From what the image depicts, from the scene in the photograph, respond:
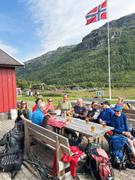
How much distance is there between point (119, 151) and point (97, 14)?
39.6ft

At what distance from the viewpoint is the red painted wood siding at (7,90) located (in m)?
9.23

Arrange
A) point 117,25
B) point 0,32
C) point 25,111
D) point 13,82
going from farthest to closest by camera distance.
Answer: point 117,25 → point 0,32 → point 13,82 → point 25,111

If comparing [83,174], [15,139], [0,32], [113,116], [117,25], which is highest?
[117,25]

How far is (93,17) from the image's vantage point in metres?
14.1

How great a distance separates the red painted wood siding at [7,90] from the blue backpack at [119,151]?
6.42 m

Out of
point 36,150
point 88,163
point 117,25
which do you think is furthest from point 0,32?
point 117,25

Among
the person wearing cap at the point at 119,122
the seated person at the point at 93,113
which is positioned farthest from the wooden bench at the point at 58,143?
the seated person at the point at 93,113

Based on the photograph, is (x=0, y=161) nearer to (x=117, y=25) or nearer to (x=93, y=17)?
(x=93, y=17)

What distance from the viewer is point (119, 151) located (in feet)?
13.2

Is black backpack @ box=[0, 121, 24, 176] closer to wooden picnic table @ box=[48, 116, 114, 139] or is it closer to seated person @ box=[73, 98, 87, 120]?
wooden picnic table @ box=[48, 116, 114, 139]

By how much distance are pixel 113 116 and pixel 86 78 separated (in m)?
60.8

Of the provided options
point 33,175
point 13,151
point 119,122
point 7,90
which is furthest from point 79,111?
point 7,90

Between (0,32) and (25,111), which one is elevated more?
(0,32)

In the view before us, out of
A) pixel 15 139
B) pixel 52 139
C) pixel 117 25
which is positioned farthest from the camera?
pixel 117 25
